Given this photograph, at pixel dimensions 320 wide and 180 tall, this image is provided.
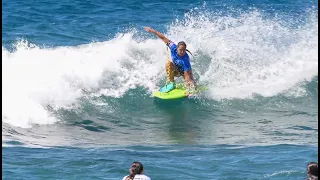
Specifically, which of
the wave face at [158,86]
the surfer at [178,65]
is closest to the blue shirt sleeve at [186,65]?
the surfer at [178,65]

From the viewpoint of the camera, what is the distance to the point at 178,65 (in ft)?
52.6

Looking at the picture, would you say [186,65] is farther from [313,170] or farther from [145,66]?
[313,170]

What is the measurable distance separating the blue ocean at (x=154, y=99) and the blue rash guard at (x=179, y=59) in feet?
2.75

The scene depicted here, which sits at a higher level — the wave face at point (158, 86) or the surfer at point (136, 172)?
the wave face at point (158, 86)

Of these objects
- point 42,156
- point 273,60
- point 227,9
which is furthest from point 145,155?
point 227,9

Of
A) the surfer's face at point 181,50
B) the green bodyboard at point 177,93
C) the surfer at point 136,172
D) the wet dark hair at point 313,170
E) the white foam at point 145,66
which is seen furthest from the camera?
the white foam at point 145,66

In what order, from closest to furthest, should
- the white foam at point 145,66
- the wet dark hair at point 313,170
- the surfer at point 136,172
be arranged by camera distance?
the wet dark hair at point 313,170, the surfer at point 136,172, the white foam at point 145,66

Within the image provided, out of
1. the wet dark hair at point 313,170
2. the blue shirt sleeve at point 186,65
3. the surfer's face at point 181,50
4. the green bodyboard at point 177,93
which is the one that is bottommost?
the wet dark hair at point 313,170

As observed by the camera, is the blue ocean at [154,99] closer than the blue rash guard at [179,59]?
Yes

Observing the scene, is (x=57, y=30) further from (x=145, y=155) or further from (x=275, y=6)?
(x=145, y=155)

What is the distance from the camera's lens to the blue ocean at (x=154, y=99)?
40.3 feet

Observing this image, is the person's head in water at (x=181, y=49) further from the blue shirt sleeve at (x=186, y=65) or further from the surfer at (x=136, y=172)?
the surfer at (x=136, y=172)

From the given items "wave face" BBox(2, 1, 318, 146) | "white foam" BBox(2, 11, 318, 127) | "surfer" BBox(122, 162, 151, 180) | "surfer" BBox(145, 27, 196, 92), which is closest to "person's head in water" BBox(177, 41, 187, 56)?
"surfer" BBox(145, 27, 196, 92)

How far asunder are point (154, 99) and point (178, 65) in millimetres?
1139
